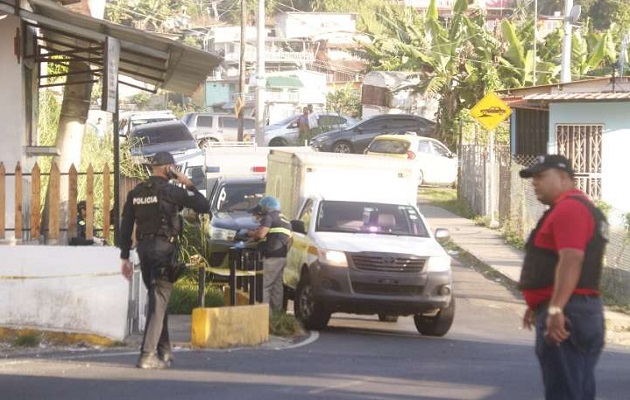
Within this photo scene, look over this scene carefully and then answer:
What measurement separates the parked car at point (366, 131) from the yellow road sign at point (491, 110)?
44.4ft

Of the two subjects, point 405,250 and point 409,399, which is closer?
point 409,399

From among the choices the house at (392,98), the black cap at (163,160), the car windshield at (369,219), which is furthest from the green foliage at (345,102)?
the black cap at (163,160)

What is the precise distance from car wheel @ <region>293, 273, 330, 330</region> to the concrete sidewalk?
4.03 m

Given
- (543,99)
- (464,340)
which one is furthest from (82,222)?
(543,99)

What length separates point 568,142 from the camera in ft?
89.9

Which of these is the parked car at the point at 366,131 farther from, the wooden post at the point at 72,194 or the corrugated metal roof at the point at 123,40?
the wooden post at the point at 72,194

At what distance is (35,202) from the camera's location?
491 inches

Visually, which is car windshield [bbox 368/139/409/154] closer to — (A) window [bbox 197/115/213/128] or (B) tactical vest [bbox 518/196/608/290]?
(A) window [bbox 197/115/213/128]

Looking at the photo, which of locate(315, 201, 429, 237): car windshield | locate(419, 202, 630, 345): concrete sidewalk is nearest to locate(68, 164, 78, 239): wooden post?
locate(315, 201, 429, 237): car windshield

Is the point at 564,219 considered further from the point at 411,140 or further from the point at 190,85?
the point at 411,140

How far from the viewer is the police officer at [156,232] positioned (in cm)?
1058

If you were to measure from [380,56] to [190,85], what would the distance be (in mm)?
32966

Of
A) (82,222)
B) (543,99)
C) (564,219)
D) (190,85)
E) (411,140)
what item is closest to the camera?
(564,219)

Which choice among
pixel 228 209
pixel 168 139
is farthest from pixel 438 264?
pixel 168 139
